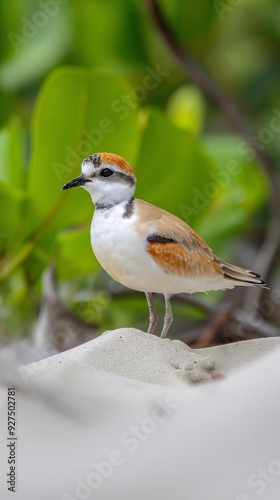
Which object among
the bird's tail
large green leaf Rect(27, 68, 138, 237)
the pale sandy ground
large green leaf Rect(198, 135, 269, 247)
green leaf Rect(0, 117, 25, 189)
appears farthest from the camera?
large green leaf Rect(198, 135, 269, 247)

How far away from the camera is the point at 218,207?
1394mm

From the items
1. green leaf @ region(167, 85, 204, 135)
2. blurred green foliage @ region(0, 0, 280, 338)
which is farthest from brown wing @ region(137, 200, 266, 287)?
green leaf @ region(167, 85, 204, 135)

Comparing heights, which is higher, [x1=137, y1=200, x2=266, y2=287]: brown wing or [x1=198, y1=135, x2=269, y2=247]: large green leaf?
[x1=198, y1=135, x2=269, y2=247]: large green leaf

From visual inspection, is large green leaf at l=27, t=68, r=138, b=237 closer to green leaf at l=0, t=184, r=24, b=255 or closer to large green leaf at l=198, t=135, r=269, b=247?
green leaf at l=0, t=184, r=24, b=255

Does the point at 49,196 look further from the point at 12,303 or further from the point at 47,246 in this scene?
the point at 12,303

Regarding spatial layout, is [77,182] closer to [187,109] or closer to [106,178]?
[106,178]

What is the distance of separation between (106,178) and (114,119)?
0.34 m

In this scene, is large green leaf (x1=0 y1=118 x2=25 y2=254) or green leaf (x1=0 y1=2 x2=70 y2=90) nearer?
large green leaf (x1=0 y1=118 x2=25 y2=254)

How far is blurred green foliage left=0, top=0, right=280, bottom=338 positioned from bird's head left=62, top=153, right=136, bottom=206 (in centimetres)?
27

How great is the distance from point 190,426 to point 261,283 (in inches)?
6.2

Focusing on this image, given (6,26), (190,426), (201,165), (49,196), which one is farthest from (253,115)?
(190,426)

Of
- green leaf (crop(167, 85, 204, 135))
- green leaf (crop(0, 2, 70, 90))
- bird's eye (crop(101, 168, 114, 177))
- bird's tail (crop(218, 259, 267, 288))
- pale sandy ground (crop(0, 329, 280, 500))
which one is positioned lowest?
pale sandy ground (crop(0, 329, 280, 500))

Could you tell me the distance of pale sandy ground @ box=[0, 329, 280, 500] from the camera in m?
0.62

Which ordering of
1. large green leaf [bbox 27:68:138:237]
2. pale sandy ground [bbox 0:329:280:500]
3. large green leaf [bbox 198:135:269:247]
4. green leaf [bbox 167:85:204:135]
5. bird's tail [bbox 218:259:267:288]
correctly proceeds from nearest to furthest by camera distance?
pale sandy ground [bbox 0:329:280:500]
bird's tail [bbox 218:259:267:288]
large green leaf [bbox 27:68:138:237]
large green leaf [bbox 198:135:269:247]
green leaf [bbox 167:85:204:135]
